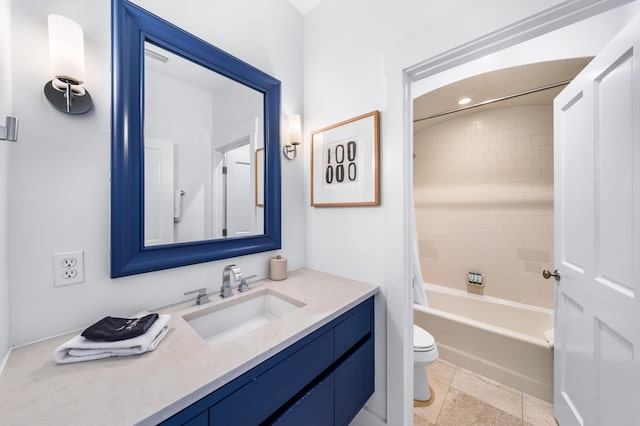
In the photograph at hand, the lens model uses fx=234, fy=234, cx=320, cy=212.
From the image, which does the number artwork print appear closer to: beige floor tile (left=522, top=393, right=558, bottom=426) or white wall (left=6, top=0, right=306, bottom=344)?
white wall (left=6, top=0, right=306, bottom=344)

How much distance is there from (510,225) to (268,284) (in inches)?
95.8

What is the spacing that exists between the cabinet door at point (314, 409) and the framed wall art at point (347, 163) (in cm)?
88

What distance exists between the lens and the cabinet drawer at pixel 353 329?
105 cm

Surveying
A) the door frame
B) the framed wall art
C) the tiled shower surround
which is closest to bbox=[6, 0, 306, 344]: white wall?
the framed wall art

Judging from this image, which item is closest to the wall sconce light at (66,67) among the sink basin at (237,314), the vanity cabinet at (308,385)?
the sink basin at (237,314)

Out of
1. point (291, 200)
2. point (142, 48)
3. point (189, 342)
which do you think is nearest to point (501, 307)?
point (291, 200)

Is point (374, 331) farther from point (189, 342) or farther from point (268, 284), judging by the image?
point (189, 342)

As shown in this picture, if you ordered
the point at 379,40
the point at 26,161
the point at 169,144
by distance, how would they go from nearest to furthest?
the point at 26,161 → the point at 169,144 → the point at 379,40

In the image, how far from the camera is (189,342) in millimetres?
767

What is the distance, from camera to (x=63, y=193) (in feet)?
2.68

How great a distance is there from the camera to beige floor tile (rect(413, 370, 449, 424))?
1.46 meters

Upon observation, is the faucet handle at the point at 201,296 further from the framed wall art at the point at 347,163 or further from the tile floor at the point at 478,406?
the tile floor at the point at 478,406

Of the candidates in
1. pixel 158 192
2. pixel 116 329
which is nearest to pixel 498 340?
pixel 116 329

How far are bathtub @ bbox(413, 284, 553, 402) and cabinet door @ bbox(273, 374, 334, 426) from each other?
1384 mm
